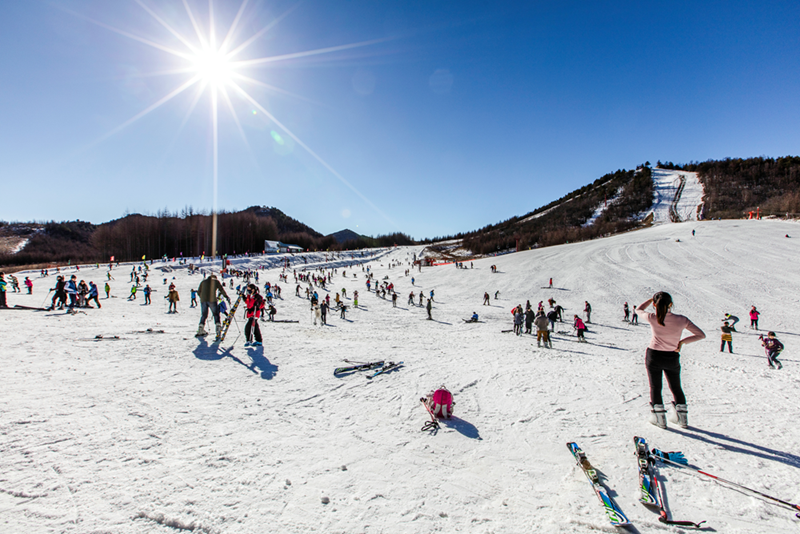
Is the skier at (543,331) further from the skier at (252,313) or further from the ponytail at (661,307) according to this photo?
the skier at (252,313)

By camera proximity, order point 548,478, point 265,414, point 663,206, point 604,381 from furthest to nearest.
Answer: point 663,206, point 604,381, point 265,414, point 548,478

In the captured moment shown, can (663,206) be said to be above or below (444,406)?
above

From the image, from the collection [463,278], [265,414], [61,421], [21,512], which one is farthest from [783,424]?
[463,278]

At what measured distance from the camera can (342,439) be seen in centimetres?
403

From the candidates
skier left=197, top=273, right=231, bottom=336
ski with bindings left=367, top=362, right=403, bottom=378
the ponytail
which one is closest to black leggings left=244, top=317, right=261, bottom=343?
skier left=197, top=273, right=231, bottom=336

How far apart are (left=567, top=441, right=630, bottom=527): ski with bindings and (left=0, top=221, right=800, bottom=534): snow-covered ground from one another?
9 centimetres

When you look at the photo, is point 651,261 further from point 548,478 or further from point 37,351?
point 37,351

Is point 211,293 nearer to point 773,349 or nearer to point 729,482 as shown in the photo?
point 729,482

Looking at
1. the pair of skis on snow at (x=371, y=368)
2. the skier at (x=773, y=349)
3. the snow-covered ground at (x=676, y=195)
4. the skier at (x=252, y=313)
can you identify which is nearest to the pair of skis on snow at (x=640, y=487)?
the pair of skis on snow at (x=371, y=368)

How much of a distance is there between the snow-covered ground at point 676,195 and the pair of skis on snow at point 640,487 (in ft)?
281

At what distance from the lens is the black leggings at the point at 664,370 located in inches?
153

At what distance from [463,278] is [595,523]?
37.6m

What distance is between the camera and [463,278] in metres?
39.7

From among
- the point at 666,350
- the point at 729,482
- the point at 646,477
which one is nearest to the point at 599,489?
the point at 646,477
